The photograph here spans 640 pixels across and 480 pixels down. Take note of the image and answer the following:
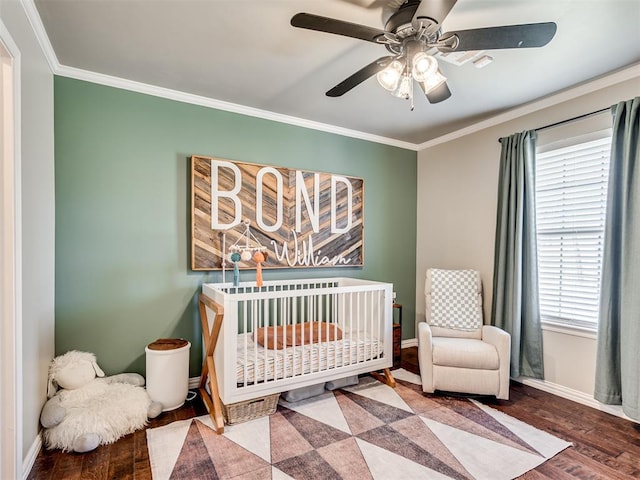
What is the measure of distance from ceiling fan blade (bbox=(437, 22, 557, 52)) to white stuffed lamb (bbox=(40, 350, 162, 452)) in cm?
282

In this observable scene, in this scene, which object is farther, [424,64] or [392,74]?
[392,74]

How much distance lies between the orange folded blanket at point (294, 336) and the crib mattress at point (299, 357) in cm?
4

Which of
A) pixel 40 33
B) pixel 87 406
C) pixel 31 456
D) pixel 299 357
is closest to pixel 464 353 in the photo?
pixel 299 357

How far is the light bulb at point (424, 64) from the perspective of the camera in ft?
5.37

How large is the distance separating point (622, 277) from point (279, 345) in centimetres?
248

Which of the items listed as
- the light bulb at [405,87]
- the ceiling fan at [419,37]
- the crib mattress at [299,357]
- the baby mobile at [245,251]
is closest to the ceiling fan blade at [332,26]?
the ceiling fan at [419,37]

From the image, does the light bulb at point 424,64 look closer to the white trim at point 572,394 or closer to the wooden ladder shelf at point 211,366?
the wooden ladder shelf at point 211,366

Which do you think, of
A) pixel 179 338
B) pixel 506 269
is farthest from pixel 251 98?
pixel 506 269

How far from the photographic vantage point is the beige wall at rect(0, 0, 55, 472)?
1734 mm

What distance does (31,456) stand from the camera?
185 centimetres

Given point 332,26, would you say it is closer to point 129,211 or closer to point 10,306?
point 10,306

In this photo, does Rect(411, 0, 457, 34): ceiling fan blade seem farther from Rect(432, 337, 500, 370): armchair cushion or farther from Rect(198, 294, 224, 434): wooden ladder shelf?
Rect(432, 337, 500, 370): armchair cushion

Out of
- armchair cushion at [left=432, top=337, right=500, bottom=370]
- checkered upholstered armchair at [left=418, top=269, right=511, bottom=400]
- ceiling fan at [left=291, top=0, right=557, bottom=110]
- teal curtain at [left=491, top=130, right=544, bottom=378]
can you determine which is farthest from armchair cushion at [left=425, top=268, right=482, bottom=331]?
ceiling fan at [left=291, top=0, right=557, bottom=110]

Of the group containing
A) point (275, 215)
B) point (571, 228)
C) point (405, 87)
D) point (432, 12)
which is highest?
point (432, 12)
